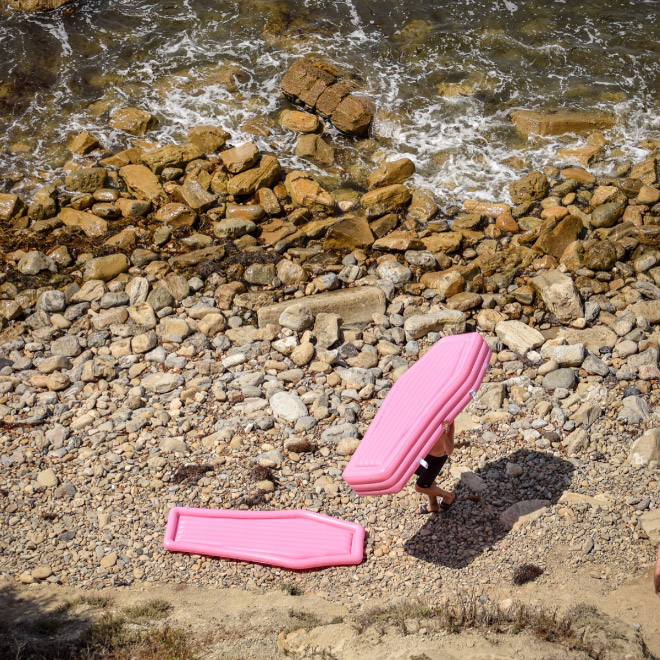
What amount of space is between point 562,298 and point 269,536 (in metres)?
5.42

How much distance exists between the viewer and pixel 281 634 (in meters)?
5.34

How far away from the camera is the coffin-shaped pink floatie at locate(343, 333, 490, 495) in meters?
5.43

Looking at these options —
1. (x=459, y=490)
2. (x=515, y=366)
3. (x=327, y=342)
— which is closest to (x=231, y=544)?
(x=459, y=490)

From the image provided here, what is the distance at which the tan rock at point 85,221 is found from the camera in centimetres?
1205

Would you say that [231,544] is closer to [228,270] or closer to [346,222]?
[228,270]

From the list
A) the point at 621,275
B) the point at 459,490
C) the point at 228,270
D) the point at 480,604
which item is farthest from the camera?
the point at 228,270

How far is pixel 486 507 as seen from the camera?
6.82 meters

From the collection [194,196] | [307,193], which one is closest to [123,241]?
[194,196]

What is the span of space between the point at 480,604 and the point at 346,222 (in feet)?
23.8

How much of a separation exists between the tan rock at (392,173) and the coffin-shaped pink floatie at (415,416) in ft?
24.2

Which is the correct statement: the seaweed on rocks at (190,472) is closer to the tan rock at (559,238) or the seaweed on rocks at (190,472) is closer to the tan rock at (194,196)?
the tan rock at (194,196)

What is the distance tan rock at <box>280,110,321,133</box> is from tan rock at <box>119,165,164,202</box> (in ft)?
11.0

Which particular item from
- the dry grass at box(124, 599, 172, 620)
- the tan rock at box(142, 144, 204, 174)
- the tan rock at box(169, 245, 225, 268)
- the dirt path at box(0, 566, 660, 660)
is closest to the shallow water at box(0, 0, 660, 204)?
the tan rock at box(142, 144, 204, 174)

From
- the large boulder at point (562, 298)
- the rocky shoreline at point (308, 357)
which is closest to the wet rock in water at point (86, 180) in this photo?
the rocky shoreline at point (308, 357)
